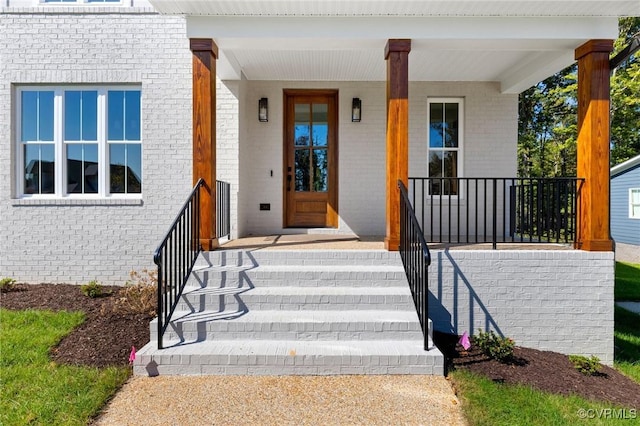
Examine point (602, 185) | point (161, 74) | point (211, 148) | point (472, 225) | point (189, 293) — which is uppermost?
point (161, 74)

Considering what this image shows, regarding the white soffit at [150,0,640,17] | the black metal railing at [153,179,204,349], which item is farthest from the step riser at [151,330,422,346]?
the white soffit at [150,0,640,17]

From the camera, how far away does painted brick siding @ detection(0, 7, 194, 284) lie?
576 centimetres

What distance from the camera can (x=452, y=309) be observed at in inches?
178

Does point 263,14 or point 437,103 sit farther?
point 437,103

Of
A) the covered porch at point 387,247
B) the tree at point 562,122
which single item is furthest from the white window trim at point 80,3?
the tree at point 562,122

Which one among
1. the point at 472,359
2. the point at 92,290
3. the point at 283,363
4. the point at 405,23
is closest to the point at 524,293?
the point at 472,359

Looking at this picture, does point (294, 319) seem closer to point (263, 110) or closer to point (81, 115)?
point (263, 110)

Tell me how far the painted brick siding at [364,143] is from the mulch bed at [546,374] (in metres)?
3.03

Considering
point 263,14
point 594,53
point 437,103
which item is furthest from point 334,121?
point 594,53

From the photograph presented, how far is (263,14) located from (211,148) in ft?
5.36

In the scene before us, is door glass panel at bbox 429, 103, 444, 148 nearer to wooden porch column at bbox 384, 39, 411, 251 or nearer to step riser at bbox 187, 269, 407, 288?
wooden porch column at bbox 384, 39, 411, 251

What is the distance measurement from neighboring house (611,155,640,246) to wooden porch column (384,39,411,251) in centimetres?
1167

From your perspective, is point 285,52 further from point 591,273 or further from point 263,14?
point 591,273

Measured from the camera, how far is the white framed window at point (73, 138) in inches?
231
